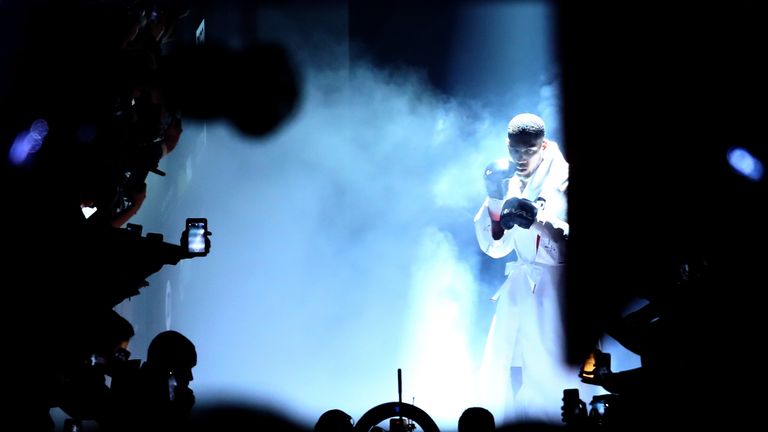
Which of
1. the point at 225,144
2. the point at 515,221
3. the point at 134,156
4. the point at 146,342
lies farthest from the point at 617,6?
the point at 146,342

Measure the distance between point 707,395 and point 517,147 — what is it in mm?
5830

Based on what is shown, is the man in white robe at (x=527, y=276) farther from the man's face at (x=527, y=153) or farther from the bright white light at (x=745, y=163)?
Result: the bright white light at (x=745, y=163)

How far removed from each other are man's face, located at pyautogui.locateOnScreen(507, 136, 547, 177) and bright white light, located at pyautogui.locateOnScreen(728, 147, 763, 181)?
2675mm

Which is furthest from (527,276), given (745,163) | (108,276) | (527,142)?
(108,276)

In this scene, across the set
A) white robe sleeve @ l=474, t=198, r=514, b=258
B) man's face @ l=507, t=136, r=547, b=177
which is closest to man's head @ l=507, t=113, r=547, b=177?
man's face @ l=507, t=136, r=547, b=177

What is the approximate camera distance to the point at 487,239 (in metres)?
10.2

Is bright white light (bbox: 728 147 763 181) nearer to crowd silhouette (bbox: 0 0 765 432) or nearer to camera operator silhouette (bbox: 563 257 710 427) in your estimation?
crowd silhouette (bbox: 0 0 765 432)

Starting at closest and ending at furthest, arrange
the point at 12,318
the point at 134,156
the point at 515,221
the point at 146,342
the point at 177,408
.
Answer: the point at 177,408
the point at 12,318
the point at 134,156
the point at 515,221
the point at 146,342

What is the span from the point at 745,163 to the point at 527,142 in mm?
3050

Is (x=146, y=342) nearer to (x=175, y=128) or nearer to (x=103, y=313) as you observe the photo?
(x=175, y=128)

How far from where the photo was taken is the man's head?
10.1 m

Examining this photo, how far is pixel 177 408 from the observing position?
416cm

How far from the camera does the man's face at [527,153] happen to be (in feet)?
33.1

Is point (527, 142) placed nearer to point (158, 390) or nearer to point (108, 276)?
point (108, 276)
